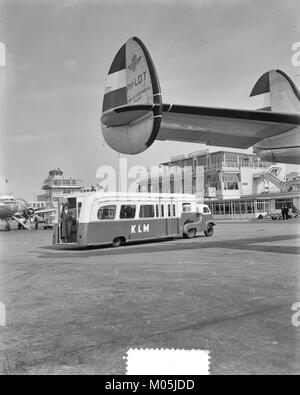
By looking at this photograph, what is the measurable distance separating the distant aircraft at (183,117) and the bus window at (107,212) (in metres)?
7.15

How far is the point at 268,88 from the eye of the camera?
15.3m

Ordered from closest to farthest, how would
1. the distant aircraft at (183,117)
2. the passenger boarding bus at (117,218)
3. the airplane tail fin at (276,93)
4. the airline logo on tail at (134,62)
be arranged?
the distant aircraft at (183,117)
the airline logo on tail at (134,62)
the airplane tail fin at (276,93)
the passenger boarding bus at (117,218)

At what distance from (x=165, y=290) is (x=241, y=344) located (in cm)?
359

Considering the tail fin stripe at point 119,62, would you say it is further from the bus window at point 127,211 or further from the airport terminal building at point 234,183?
the airport terminal building at point 234,183

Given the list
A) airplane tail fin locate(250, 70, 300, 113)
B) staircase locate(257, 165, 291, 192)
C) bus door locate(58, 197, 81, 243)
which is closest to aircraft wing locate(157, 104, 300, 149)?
airplane tail fin locate(250, 70, 300, 113)

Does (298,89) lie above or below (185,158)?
below

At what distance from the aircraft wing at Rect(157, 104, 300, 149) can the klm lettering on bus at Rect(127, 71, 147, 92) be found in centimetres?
100

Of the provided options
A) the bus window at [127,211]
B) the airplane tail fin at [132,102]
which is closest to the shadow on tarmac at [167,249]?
the bus window at [127,211]

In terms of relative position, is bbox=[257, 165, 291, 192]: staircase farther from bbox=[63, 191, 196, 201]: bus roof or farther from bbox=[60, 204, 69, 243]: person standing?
bbox=[60, 204, 69, 243]: person standing

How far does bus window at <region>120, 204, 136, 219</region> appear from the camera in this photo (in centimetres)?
2068

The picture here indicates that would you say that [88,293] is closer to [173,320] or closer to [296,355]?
[173,320]

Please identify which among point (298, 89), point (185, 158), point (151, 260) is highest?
point (185, 158)

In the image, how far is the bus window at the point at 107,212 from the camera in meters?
19.6
